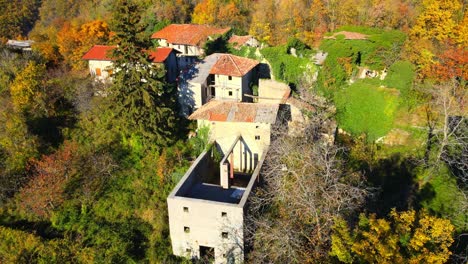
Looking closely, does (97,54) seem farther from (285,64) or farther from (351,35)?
(351,35)

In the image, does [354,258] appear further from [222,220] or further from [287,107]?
[287,107]

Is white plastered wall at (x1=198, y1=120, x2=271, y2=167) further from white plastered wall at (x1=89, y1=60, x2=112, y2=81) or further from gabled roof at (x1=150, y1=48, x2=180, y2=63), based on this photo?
white plastered wall at (x1=89, y1=60, x2=112, y2=81)

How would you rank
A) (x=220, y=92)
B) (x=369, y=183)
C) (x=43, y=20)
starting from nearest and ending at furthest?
(x=369, y=183) < (x=220, y=92) < (x=43, y=20)

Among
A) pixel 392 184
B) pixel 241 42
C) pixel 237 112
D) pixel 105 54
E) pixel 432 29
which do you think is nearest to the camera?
pixel 392 184

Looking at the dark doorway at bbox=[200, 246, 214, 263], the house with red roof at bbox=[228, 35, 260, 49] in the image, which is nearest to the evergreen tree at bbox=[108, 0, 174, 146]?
the dark doorway at bbox=[200, 246, 214, 263]

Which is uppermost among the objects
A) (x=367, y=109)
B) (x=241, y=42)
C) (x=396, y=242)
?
(x=241, y=42)

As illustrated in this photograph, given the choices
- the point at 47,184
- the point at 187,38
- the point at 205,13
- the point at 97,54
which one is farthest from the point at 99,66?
the point at 205,13

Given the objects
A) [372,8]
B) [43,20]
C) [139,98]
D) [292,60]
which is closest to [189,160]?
[139,98]

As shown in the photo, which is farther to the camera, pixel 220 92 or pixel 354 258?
pixel 220 92
